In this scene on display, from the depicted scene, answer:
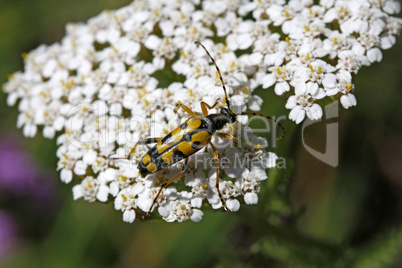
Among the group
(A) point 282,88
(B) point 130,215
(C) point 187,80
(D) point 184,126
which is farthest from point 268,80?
(B) point 130,215

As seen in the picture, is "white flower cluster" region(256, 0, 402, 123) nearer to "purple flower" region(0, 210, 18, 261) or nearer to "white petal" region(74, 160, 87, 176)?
"white petal" region(74, 160, 87, 176)

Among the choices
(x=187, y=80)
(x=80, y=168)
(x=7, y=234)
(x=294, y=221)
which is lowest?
(x=7, y=234)

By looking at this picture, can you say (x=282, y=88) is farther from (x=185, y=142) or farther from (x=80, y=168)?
(x=80, y=168)

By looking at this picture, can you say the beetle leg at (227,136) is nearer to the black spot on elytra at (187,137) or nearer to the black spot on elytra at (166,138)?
the black spot on elytra at (187,137)

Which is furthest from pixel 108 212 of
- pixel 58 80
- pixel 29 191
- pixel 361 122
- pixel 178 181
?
pixel 361 122

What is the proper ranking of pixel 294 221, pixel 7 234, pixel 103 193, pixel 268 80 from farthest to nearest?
1. pixel 7 234
2. pixel 294 221
3. pixel 268 80
4. pixel 103 193

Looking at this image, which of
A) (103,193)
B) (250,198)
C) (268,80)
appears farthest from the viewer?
(268,80)

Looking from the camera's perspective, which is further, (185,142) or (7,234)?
(7,234)
